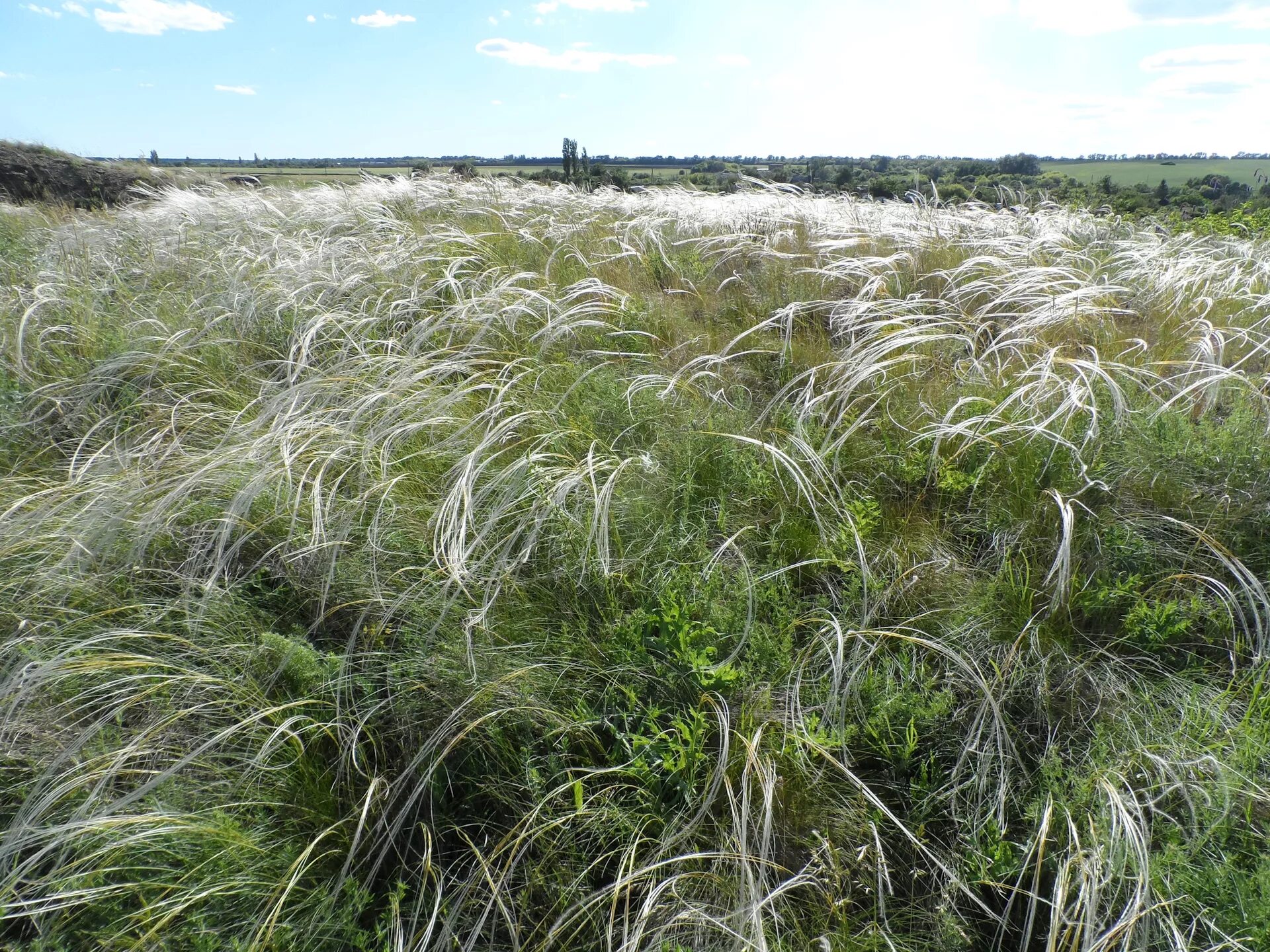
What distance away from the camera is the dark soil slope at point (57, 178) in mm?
9672

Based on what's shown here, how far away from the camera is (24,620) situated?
1581 mm

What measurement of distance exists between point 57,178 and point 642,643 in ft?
42.5

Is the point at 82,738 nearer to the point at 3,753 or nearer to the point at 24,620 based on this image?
the point at 3,753

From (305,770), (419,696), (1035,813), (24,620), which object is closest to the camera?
(1035,813)

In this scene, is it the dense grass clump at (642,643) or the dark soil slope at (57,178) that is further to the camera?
the dark soil slope at (57,178)

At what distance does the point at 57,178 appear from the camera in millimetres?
10133

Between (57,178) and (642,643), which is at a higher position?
(57,178)

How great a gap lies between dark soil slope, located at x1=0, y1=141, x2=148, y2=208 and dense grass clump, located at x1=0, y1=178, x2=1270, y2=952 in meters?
9.24

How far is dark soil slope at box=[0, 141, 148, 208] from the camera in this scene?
9672 millimetres

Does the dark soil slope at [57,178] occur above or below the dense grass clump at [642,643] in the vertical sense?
above

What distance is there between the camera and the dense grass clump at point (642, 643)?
3.78 ft

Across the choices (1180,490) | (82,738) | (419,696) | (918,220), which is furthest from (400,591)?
(918,220)

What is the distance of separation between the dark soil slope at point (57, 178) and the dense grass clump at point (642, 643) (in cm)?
924

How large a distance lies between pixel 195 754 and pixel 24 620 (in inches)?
28.6
